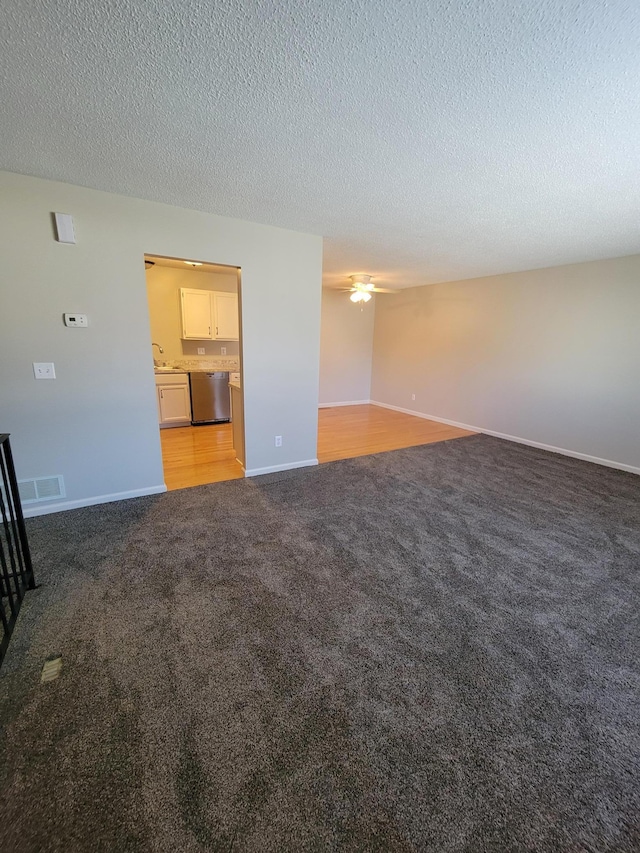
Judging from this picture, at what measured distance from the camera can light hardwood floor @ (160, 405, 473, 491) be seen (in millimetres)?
3820

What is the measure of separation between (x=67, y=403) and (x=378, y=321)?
19.9ft

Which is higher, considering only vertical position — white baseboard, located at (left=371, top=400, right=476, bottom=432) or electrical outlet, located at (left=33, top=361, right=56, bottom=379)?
electrical outlet, located at (left=33, top=361, right=56, bottom=379)

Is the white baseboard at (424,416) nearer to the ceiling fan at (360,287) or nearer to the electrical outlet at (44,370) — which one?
the ceiling fan at (360,287)

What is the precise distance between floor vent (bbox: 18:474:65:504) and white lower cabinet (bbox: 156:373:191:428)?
8.10 feet

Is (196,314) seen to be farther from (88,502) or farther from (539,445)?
(539,445)

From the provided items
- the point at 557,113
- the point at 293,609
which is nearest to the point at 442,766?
the point at 293,609

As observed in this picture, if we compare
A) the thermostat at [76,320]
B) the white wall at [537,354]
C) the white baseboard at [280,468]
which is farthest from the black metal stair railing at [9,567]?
the white wall at [537,354]

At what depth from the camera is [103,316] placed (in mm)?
2760

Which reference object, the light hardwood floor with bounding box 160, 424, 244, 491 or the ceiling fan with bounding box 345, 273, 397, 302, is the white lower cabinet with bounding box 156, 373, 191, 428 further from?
the ceiling fan with bounding box 345, 273, 397, 302

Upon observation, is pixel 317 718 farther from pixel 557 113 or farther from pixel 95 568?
pixel 557 113

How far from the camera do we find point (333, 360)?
7.20 metres

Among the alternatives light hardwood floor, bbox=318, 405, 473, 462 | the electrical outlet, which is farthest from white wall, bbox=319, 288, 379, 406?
the electrical outlet

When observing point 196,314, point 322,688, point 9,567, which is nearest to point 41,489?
point 9,567

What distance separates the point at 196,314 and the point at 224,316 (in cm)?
46
